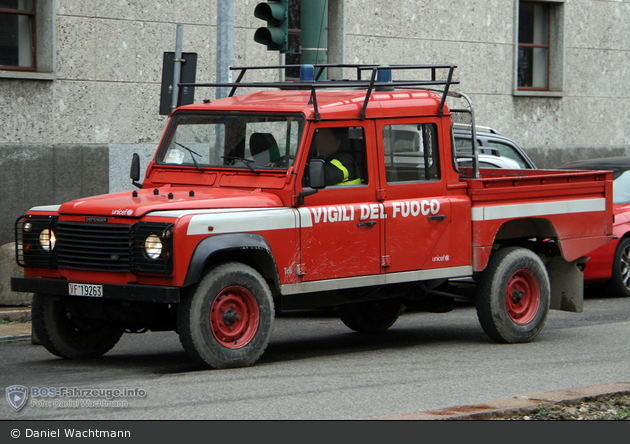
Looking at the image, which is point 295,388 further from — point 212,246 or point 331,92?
point 331,92

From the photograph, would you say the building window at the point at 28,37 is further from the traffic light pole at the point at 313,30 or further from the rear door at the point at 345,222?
the rear door at the point at 345,222

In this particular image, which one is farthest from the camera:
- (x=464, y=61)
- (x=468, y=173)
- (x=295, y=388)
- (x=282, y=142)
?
(x=464, y=61)

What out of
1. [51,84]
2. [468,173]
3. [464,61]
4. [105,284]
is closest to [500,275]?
[468,173]

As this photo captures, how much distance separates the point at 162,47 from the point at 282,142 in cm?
843

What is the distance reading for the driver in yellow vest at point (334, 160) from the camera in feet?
28.1

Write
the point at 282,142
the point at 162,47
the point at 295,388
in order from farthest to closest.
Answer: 1. the point at 162,47
2. the point at 282,142
3. the point at 295,388

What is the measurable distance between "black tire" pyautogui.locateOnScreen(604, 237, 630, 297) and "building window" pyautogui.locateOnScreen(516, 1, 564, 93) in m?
8.70

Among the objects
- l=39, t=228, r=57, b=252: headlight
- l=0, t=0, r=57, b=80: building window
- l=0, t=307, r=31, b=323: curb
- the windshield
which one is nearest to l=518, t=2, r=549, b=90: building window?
l=0, t=0, r=57, b=80: building window

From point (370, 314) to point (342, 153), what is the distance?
223 centimetres

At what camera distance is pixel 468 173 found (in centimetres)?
1005

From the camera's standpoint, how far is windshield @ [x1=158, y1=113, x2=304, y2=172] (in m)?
8.52

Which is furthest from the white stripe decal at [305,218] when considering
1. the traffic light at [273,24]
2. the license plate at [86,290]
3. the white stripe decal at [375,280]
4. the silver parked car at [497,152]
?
the silver parked car at [497,152]

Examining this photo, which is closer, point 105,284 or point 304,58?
point 105,284

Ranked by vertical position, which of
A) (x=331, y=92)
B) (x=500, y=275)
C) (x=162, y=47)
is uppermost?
(x=162, y=47)
